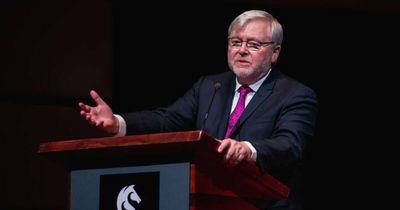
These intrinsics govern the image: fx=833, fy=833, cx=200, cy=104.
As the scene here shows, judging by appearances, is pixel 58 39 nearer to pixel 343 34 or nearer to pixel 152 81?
pixel 152 81

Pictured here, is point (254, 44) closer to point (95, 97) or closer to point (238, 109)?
point (238, 109)

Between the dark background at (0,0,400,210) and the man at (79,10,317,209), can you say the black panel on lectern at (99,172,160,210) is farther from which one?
the dark background at (0,0,400,210)

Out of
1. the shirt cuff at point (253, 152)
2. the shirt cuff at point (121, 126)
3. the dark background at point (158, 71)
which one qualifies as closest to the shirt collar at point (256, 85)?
the shirt cuff at point (121, 126)

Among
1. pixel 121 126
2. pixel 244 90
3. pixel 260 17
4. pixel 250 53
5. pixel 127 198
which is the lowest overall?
pixel 127 198

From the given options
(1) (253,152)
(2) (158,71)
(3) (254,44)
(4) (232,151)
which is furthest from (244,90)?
(2) (158,71)

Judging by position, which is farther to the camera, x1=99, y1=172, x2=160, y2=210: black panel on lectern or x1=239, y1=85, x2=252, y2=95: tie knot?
x1=239, y1=85, x2=252, y2=95: tie knot

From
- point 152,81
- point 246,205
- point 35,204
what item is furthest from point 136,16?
point 246,205

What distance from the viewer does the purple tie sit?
2561 millimetres

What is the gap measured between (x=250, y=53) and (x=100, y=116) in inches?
22.3

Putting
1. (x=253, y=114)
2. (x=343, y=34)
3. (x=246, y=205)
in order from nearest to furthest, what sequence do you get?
(x=246, y=205), (x=253, y=114), (x=343, y=34)

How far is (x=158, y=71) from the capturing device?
402 cm

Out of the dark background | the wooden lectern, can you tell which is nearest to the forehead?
the wooden lectern

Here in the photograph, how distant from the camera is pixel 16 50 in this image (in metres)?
4.01

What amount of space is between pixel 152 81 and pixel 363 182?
1107 millimetres
